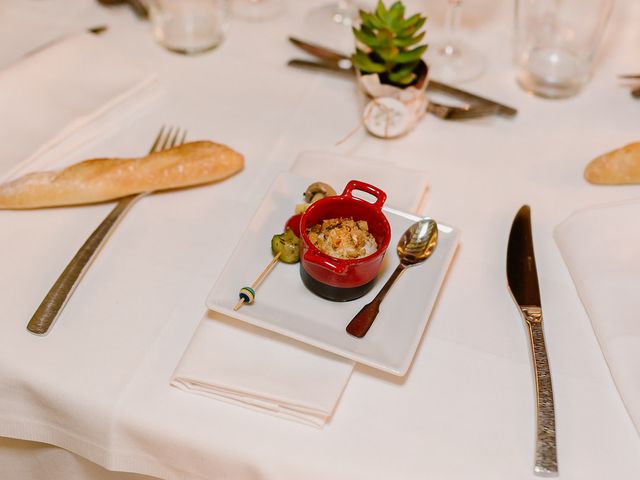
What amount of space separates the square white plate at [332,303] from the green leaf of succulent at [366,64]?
0.27 m

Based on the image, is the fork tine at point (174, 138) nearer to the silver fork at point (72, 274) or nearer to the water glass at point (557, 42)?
the silver fork at point (72, 274)

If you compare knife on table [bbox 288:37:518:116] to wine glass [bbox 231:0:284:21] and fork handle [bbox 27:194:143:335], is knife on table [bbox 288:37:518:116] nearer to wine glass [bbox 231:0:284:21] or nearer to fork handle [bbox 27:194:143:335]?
wine glass [bbox 231:0:284:21]

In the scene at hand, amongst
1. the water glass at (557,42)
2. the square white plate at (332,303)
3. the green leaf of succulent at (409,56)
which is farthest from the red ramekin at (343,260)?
the water glass at (557,42)

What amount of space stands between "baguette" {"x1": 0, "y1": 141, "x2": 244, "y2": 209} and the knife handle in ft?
1.64

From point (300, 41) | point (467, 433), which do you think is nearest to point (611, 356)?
point (467, 433)

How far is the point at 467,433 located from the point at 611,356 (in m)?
0.20

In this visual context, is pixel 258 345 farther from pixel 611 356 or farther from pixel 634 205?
pixel 634 205

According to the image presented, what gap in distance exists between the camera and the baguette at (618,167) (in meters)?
1.01

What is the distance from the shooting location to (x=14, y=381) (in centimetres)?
81

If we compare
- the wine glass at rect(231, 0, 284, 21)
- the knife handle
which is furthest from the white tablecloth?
the wine glass at rect(231, 0, 284, 21)

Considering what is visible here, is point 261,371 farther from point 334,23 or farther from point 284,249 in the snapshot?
point 334,23

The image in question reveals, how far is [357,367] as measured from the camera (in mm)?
805

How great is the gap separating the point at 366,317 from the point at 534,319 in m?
0.22

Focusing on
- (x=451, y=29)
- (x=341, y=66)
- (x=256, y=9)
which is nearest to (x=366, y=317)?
(x=341, y=66)
